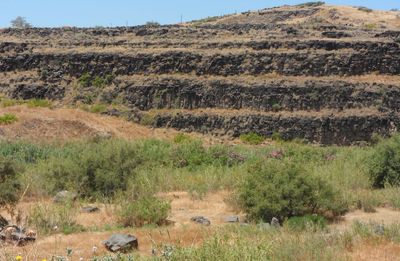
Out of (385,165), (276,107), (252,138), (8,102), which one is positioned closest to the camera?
(385,165)

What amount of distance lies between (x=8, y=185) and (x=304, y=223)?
7.72 m

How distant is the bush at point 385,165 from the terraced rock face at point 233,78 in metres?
15.4

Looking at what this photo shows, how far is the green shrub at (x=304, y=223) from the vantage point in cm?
1121

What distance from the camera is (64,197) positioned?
1519cm

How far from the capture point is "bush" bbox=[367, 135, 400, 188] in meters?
18.2

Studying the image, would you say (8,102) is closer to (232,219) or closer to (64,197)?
(64,197)

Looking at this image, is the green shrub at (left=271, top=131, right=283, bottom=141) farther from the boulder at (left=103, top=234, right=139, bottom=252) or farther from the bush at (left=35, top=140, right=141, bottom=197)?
the boulder at (left=103, top=234, right=139, bottom=252)

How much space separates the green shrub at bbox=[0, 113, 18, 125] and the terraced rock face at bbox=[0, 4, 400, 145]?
19.4ft

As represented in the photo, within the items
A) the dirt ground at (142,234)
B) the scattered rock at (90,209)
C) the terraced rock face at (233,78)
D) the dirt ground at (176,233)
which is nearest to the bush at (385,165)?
the dirt ground at (176,233)

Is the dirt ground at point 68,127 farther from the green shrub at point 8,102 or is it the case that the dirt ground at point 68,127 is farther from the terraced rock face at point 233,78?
the terraced rock face at point 233,78

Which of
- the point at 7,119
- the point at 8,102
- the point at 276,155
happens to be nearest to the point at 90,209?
the point at 276,155

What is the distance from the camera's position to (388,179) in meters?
18.2

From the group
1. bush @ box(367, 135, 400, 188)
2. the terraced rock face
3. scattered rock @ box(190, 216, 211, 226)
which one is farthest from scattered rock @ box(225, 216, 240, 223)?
the terraced rock face

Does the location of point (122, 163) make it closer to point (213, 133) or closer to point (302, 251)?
point (302, 251)
